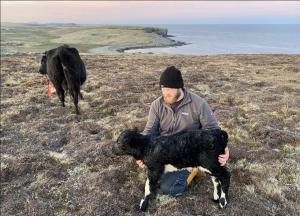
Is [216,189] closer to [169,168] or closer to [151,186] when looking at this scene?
[169,168]

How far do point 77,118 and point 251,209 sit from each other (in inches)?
296

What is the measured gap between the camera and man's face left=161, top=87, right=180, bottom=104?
675cm

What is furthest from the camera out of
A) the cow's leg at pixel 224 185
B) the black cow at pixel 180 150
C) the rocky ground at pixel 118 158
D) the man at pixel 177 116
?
the rocky ground at pixel 118 158

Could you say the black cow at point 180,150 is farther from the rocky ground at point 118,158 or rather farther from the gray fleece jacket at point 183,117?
the rocky ground at point 118,158

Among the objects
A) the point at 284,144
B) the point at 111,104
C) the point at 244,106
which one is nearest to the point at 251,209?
the point at 284,144

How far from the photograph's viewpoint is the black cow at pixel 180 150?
6449 mm

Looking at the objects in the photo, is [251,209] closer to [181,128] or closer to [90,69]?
[181,128]

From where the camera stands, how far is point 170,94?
22.4 ft

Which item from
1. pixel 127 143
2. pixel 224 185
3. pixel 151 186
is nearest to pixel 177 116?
pixel 127 143

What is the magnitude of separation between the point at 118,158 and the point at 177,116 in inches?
98.9

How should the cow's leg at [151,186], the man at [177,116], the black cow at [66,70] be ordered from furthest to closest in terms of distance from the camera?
the black cow at [66,70]
the man at [177,116]
the cow's leg at [151,186]

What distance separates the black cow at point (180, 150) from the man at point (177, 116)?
290mm

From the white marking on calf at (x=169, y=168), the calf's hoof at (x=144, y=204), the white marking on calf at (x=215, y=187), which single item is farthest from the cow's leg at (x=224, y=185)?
the calf's hoof at (x=144, y=204)

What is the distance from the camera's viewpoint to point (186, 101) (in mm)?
7062
